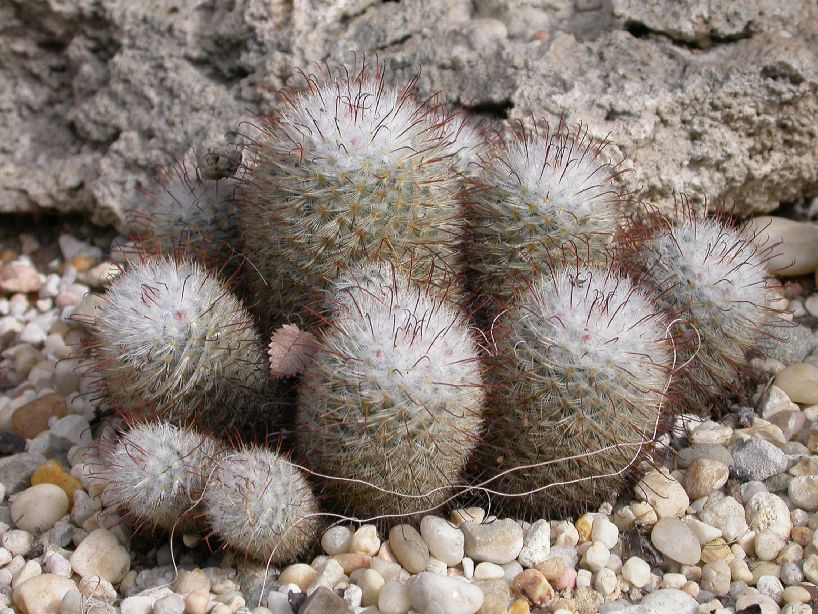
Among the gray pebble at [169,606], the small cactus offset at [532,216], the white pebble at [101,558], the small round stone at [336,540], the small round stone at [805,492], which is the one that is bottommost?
the white pebble at [101,558]

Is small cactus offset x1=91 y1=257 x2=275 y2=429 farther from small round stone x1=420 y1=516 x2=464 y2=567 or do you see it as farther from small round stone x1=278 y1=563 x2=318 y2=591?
small round stone x1=420 y1=516 x2=464 y2=567

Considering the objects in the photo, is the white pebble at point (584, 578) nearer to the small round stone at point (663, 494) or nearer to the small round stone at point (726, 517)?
the small round stone at point (663, 494)

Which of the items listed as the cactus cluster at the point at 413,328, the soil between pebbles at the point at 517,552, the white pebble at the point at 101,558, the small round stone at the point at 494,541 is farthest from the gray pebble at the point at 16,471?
the small round stone at the point at 494,541

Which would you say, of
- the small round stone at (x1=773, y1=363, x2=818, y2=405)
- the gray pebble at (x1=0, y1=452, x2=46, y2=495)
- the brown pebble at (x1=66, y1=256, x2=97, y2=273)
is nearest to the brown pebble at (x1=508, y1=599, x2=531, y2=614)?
the small round stone at (x1=773, y1=363, x2=818, y2=405)

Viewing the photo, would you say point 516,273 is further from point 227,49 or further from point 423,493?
point 227,49

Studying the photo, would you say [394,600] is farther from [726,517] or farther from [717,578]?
[726,517]

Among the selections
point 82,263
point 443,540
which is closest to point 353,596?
point 443,540

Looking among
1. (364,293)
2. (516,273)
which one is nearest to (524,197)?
(516,273)
